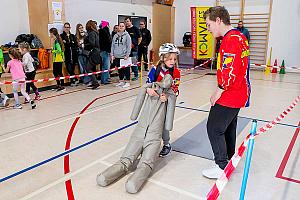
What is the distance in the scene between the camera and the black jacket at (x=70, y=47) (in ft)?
24.3

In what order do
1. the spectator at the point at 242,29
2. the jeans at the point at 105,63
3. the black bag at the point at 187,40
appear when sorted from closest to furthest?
the jeans at the point at 105,63, the spectator at the point at 242,29, the black bag at the point at 187,40

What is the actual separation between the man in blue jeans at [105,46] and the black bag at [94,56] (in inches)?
18.6

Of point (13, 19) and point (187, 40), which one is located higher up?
point (13, 19)

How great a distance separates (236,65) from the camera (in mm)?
2410

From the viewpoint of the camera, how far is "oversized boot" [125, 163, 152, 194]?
265 cm

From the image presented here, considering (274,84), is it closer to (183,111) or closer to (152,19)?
(183,111)

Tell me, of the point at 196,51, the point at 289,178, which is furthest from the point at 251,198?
the point at 196,51

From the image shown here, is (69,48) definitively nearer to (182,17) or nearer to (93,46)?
(93,46)

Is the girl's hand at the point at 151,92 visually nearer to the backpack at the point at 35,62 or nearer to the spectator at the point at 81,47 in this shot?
the backpack at the point at 35,62

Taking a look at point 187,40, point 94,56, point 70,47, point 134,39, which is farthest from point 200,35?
point 70,47

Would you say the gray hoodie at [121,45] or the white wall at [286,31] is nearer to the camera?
the gray hoodie at [121,45]

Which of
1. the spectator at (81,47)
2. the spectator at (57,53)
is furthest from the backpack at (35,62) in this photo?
the spectator at (81,47)

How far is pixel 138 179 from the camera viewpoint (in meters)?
2.71

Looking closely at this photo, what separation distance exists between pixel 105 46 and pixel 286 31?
667cm
